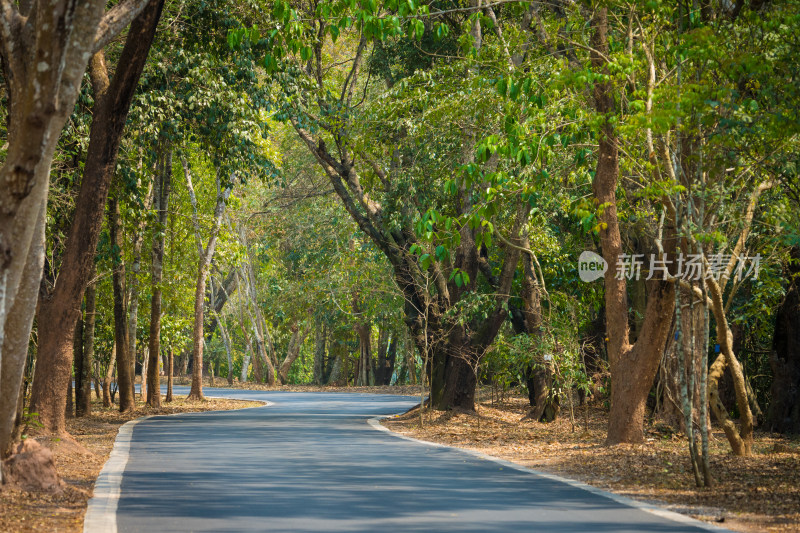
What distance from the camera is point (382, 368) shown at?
55.9 meters

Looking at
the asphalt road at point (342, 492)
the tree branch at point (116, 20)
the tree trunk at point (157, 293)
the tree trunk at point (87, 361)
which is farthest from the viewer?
the tree trunk at point (157, 293)

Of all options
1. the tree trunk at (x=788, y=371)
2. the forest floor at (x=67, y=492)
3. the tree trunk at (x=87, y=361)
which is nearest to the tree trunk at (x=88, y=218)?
the forest floor at (x=67, y=492)

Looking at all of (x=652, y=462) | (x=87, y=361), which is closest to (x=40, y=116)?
(x=652, y=462)

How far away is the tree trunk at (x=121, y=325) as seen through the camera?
2295cm

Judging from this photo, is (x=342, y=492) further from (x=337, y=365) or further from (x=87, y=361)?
(x=337, y=365)

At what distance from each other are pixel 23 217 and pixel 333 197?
3146 centimetres

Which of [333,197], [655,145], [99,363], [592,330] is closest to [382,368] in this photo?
[333,197]

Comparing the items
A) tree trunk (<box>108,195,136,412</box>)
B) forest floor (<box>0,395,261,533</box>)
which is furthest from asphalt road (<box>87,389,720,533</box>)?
tree trunk (<box>108,195,136,412</box>)

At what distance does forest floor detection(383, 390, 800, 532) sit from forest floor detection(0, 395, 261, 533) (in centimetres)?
591

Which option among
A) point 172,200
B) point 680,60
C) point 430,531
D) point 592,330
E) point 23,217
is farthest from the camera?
point 172,200

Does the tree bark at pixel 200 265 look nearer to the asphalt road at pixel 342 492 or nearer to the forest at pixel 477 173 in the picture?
the forest at pixel 477 173

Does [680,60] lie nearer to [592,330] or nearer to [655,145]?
[655,145]

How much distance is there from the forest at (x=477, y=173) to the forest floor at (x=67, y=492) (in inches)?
33.6

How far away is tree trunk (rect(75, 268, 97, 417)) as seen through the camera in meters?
22.9
